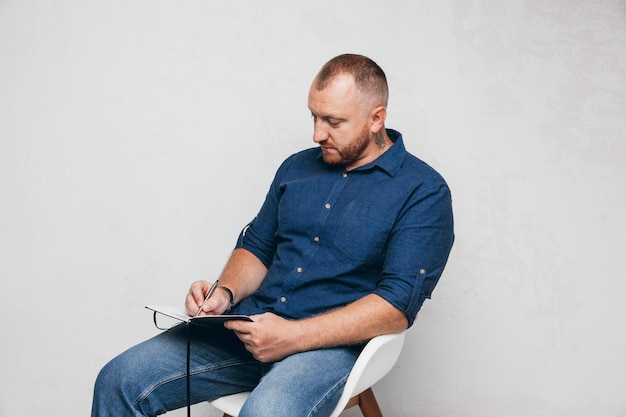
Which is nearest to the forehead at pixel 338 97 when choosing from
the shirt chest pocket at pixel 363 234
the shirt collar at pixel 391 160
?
the shirt collar at pixel 391 160

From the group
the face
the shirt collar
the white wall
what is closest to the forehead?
the face

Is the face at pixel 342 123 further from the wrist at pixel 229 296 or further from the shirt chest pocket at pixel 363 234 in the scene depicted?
the wrist at pixel 229 296

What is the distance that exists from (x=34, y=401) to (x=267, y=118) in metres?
1.36

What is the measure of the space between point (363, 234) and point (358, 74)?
439mm

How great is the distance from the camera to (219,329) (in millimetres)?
2148

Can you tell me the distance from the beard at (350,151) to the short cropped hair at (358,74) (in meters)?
0.10

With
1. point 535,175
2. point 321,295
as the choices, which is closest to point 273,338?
point 321,295

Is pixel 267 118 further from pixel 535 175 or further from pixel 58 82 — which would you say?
pixel 535 175

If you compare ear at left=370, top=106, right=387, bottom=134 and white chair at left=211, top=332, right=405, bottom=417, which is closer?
white chair at left=211, top=332, right=405, bottom=417

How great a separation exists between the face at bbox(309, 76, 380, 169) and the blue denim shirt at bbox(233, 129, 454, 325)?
0.17 ft

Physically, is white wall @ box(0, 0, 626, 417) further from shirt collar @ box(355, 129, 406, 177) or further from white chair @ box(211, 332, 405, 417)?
white chair @ box(211, 332, 405, 417)

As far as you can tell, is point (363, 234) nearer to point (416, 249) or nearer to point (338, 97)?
point (416, 249)

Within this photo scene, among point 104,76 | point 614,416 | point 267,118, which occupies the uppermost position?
point 104,76

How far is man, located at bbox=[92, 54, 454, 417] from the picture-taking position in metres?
1.97
